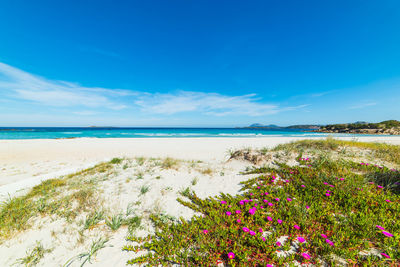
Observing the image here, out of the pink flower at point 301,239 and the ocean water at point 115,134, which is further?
the ocean water at point 115,134

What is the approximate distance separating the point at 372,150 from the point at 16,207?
513 inches

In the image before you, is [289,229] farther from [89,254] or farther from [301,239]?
[89,254]

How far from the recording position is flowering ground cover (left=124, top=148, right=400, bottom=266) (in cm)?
216

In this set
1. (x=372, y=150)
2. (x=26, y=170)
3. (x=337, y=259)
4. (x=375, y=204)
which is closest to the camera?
(x=337, y=259)

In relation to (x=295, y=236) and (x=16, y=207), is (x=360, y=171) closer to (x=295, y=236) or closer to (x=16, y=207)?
(x=295, y=236)

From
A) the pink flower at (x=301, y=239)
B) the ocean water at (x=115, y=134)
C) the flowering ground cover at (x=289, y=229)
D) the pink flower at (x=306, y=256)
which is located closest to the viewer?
the pink flower at (x=306, y=256)

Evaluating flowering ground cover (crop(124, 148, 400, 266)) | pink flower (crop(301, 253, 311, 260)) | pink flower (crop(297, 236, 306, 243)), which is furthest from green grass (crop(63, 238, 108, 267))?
pink flower (crop(297, 236, 306, 243))

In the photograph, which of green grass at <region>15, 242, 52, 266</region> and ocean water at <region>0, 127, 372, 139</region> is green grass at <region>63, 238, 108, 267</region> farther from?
ocean water at <region>0, 127, 372, 139</region>

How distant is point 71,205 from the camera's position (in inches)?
138

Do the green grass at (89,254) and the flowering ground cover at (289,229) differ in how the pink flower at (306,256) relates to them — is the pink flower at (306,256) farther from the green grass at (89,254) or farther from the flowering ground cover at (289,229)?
the green grass at (89,254)

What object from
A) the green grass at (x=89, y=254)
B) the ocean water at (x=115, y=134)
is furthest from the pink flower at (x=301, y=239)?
the ocean water at (x=115, y=134)

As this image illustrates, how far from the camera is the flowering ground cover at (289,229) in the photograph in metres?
2.16

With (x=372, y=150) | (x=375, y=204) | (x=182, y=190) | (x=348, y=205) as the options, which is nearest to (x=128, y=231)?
(x=182, y=190)

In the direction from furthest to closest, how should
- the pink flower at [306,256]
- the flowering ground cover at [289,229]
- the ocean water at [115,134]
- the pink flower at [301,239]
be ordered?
the ocean water at [115,134], the pink flower at [301,239], the flowering ground cover at [289,229], the pink flower at [306,256]
